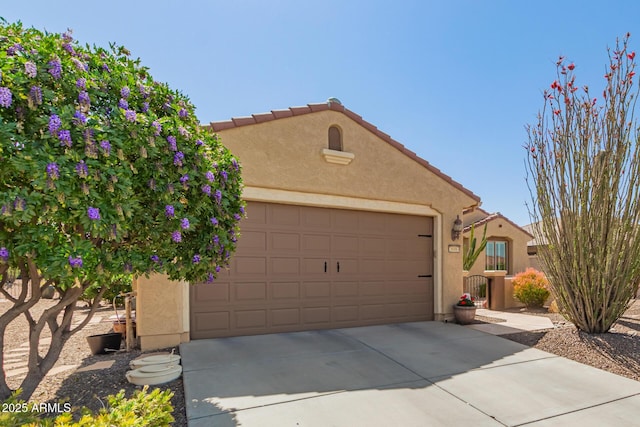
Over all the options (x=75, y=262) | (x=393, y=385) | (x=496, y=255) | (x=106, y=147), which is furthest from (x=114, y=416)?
(x=496, y=255)

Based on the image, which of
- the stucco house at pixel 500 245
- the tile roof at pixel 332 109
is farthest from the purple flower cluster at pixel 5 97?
the stucco house at pixel 500 245

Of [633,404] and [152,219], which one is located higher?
[152,219]

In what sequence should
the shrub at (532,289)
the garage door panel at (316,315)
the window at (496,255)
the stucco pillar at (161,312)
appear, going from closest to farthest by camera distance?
the stucco pillar at (161,312) < the garage door panel at (316,315) < the shrub at (532,289) < the window at (496,255)

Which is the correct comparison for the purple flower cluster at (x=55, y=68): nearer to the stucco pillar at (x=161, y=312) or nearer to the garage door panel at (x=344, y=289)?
the stucco pillar at (x=161, y=312)

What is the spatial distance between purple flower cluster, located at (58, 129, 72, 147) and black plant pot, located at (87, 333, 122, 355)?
180 inches

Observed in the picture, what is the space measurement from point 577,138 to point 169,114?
6.92 m

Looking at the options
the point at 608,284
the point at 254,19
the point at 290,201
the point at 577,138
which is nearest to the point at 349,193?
the point at 290,201

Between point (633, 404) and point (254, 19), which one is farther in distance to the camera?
point (254, 19)

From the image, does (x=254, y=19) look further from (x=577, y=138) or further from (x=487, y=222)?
(x=487, y=222)

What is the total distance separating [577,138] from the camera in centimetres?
635

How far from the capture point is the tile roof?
621 cm

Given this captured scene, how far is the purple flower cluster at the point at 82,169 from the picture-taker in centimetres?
243

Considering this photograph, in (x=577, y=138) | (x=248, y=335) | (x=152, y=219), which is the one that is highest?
(x=577, y=138)

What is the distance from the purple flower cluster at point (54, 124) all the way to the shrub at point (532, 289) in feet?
42.0
